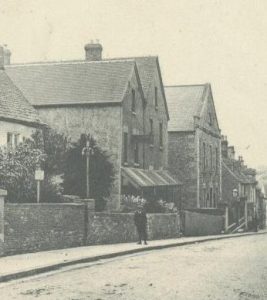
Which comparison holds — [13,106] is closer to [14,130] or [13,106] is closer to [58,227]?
[14,130]

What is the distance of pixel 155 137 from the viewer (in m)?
42.2

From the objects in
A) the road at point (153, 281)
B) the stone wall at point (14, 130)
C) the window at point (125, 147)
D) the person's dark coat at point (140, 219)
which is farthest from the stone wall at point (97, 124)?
the road at point (153, 281)

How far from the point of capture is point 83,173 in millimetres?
31266

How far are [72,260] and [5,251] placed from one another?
244 cm

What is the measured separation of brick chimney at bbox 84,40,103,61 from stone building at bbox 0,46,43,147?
6.48 m

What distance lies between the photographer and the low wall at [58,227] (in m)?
18.5

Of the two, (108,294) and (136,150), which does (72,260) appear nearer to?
(108,294)

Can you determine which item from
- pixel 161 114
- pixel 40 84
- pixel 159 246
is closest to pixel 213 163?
pixel 161 114

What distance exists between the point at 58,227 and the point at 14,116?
1116 centimetres

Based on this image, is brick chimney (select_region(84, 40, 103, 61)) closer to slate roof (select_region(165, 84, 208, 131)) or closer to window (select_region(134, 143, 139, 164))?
window (select_region(134, 143, 139, 164))

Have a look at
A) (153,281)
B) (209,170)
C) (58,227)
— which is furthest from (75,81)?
(153,281)

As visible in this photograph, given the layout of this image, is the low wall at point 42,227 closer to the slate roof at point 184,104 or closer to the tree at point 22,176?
the tree at point 22,176

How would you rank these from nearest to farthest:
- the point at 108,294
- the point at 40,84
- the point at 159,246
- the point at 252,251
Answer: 1. the point at 108,294
2. the point at 252,251
3. the point at 159,246
4. the point at 40,84

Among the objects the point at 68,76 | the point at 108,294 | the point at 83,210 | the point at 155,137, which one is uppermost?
the point at 68,76
